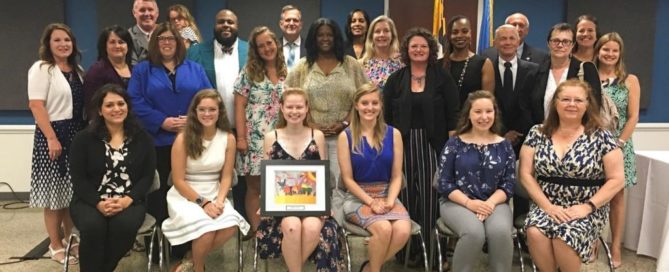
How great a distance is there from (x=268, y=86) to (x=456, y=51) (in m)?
1.25

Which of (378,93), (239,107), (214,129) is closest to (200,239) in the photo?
(214,129)

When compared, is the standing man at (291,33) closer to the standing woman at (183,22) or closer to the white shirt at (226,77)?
the white shirt at (226,77)

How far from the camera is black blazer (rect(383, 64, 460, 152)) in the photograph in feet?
11.2

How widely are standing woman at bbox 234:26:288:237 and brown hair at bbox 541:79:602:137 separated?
164 centimetres

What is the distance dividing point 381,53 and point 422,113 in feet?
2.19

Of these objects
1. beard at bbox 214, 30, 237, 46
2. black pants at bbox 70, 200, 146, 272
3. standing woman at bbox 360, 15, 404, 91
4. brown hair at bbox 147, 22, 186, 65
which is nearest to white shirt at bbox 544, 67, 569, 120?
standing woman at bbox 360, 15, 404, 91

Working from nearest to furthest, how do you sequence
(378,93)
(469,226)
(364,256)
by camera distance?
1. (469,226)
2. (378,93)
3. (364,256)

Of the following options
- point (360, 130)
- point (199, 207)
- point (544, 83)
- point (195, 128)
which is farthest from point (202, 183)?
point (544, 83)

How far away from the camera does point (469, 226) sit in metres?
2.99

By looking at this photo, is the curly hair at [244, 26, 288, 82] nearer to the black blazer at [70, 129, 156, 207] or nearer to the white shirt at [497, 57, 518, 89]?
the black blazer at [70, 129, 156, 207]

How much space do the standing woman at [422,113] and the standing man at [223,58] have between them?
43.9 inches

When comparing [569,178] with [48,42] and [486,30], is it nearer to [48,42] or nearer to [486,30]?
[486,30]

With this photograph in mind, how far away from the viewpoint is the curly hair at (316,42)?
356 centimetres

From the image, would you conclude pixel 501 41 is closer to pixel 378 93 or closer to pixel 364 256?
pixel 378 93
